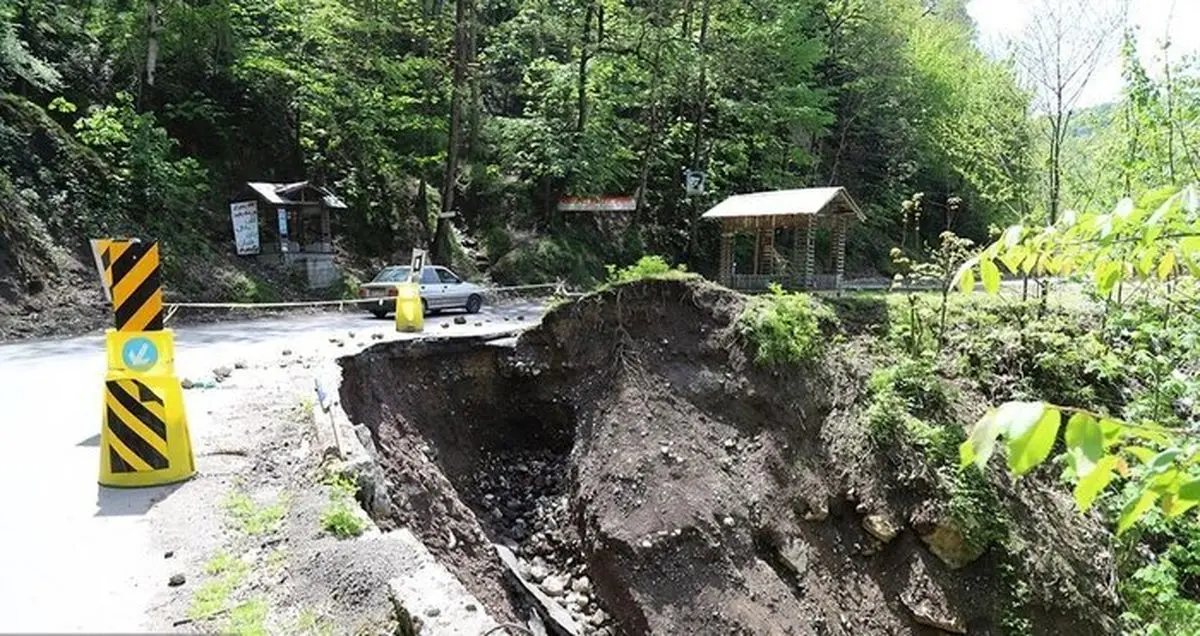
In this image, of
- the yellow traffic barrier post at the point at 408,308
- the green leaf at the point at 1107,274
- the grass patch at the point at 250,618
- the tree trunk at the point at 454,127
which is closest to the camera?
the green leaf at the point at 1107,274

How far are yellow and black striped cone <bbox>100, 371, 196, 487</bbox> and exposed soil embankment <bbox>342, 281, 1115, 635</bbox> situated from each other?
2.45 m

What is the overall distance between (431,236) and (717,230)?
10.9 meters

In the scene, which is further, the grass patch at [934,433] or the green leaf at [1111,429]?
the grass patch at [934,433]

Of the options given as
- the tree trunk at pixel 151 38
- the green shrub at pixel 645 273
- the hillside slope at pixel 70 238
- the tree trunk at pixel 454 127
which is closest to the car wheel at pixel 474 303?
the tree trunk at pixel 454 127

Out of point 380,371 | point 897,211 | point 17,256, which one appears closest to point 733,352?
point 380,371

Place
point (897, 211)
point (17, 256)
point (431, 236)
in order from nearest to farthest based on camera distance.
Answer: point (17, 256), point (431, 236), point (897, 211)

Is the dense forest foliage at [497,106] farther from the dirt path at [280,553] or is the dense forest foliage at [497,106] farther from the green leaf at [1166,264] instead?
the green leaf at [1166,264]

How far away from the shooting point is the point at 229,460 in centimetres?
584

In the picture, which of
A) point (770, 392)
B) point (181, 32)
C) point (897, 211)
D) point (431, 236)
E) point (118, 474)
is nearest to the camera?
point (118, 474)

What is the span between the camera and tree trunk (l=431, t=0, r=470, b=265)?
21469mm

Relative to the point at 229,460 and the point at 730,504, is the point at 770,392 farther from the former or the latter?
the point at 229,460

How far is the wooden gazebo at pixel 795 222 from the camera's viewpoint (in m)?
19.1

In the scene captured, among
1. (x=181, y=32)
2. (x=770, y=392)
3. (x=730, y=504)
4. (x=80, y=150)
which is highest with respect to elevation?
(x=181, y=32)

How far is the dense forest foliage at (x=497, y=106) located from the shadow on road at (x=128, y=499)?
1402 cm
